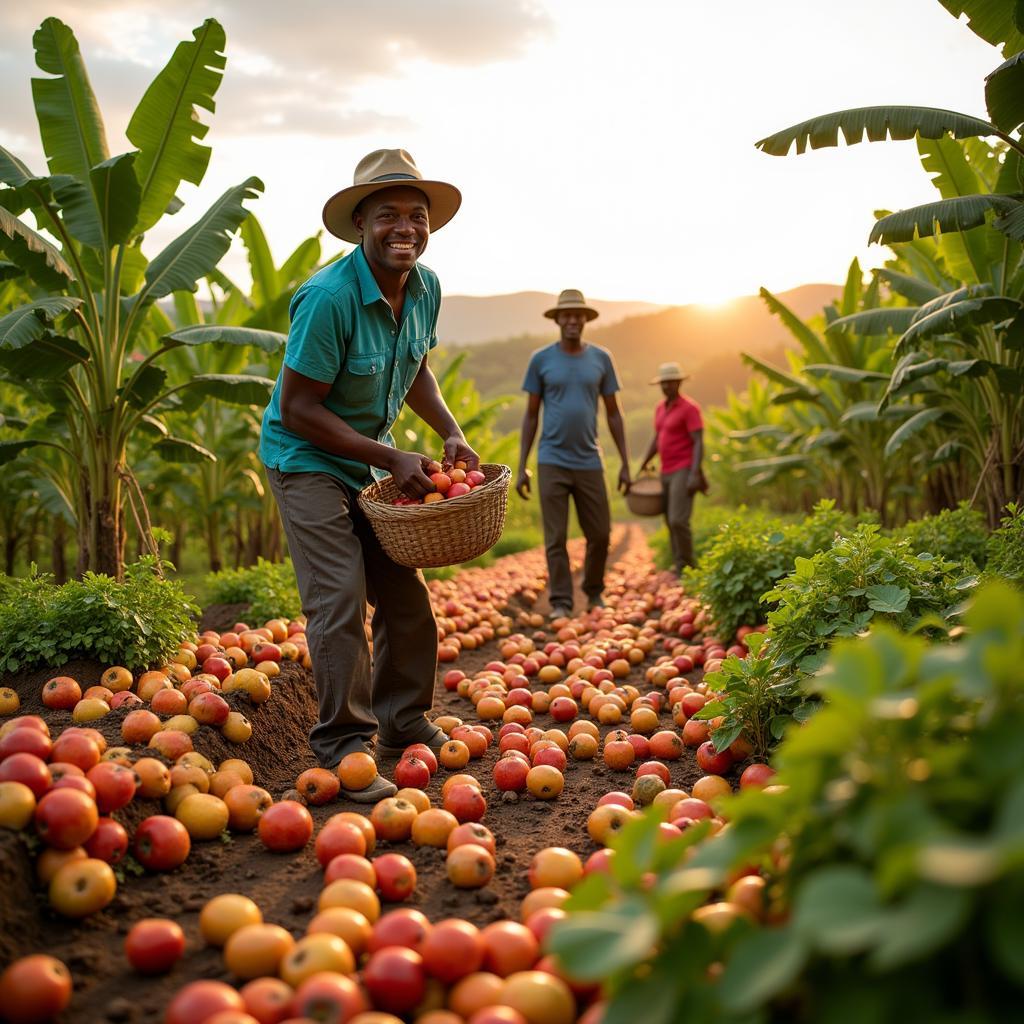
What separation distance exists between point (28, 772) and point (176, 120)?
5711mm

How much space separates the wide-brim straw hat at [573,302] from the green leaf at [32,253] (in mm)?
4152

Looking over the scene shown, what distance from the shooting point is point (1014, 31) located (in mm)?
6168

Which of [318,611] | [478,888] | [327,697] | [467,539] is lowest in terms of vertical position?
[478,888]

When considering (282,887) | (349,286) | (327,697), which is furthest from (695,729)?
(349,286)

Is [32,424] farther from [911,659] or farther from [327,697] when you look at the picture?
[911,659]

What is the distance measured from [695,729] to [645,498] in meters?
6.86

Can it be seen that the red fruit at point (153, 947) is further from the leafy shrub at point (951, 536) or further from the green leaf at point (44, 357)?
the leafy shrub at point (951, 536)

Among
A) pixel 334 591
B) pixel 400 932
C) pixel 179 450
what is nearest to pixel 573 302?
pixel 179 450

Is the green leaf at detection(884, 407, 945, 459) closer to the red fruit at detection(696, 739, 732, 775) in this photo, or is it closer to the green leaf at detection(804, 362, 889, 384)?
the green leaf at detection(804, 362, 889, 384)

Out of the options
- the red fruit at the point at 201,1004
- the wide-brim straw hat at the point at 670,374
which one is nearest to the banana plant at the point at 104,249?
the red fruit at the point at 201,1004

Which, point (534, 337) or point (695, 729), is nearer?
point (695, 729)

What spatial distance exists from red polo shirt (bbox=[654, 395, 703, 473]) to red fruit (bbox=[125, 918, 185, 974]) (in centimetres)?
833

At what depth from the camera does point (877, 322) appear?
26.7 feet

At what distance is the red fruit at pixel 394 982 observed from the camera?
6.59 feet
